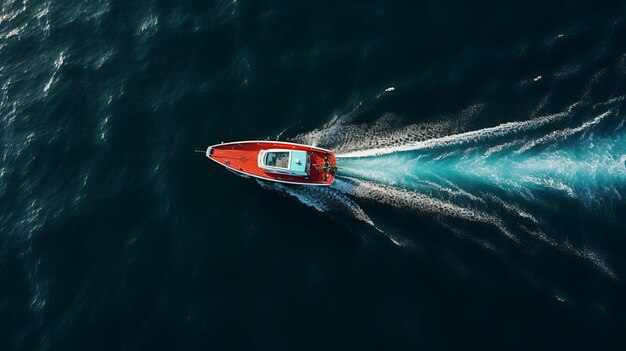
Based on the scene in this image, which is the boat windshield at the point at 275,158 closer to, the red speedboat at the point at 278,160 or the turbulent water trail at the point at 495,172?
the red speedboat at the point at 278,160

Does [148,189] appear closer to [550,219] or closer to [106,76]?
[106,76]

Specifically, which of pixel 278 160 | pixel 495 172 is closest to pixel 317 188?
pixel 278 160

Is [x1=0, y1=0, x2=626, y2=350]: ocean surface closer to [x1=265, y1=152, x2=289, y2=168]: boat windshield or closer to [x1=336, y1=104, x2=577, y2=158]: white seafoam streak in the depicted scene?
[x1=336, y1=104, x2=577, y2=158]: white seafoam streak

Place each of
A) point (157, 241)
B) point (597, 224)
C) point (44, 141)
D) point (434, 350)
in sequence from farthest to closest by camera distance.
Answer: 1. point (44, 141)
2. point (157, 241)
3. point (597, 224)
4. point (434, 350)

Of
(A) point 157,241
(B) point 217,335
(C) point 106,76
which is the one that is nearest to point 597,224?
(B) point 217,335

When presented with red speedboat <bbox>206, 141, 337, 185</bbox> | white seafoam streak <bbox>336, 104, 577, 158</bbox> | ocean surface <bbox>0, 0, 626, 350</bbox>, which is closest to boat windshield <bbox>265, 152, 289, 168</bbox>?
red speedboat <bbox>206, 141, 337, 185</bbox>
